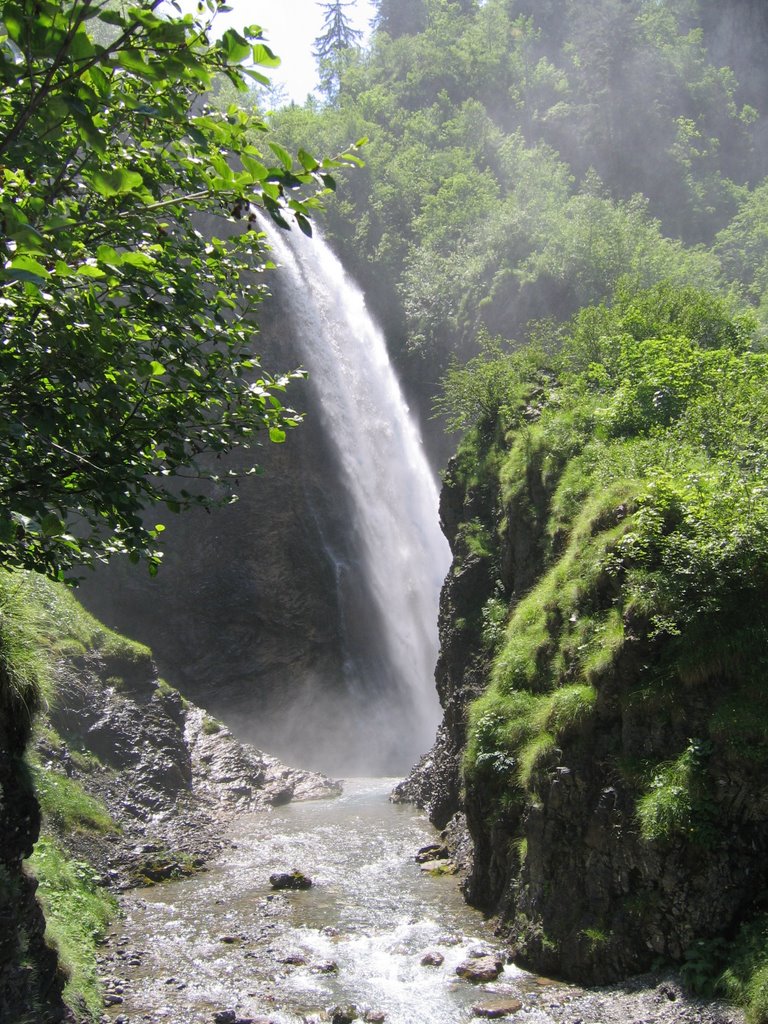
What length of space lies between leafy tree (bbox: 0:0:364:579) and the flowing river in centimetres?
555

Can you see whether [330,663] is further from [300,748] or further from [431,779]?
[431,779]

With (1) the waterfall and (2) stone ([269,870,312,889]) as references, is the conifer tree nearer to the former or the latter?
(1) the waterfall

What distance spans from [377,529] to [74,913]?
22571 mm

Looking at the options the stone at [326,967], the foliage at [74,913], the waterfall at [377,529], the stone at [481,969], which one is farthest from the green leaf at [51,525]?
the waterfall at [377,529]

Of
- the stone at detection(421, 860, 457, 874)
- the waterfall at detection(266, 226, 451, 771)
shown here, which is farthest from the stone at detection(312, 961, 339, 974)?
the waterfall at detection(266, 226, 451, 771)

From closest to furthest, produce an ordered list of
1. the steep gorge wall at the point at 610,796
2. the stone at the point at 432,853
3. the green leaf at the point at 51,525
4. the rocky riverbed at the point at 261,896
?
the green leaf at the point at 51,525 < the steep gorge wall at the point at 610,796 < the rocky riverbed at the point at 261,896 < the stone at the point at 432,853

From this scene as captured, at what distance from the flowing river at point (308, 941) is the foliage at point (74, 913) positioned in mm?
348

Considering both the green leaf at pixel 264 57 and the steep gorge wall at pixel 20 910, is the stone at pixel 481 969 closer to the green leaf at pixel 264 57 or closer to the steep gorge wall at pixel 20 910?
the steep gorge wall at pixel 20 910

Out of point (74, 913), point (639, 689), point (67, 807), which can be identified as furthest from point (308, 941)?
point (67, 807)

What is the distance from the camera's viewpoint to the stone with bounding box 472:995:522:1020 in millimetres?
8195

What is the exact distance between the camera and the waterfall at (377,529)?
30844 mm

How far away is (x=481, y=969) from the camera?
30.0 feet

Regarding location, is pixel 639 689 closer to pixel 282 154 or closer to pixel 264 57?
pixel 282 154

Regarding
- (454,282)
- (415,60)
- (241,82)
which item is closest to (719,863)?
(241,82)
